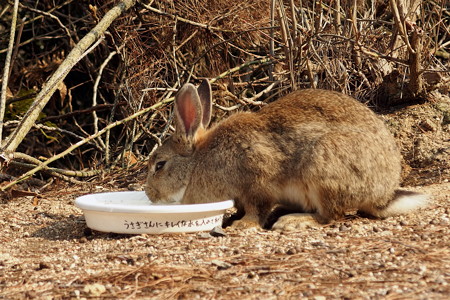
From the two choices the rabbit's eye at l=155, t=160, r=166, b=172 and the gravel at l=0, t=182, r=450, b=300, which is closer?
the gravel at l=0, t=182, r=450, b=300

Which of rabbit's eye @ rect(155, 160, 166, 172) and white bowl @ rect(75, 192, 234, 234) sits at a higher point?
rabbit's eye @ rect(155, 160, 166, 172)

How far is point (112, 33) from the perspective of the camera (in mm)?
7652

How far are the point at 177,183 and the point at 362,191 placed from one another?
138 cm

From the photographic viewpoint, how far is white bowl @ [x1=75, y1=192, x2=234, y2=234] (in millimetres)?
4426

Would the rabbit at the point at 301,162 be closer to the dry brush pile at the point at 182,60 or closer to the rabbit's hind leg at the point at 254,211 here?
the rabbit's hind leg at the point at 254,211

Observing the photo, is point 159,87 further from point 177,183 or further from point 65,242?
point 65,242

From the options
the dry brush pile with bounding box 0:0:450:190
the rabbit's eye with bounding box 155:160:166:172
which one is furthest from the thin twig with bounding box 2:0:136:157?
the rabbit's eye with bounding box 155:160:166:172

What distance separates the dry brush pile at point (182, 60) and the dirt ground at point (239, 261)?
1598 mm

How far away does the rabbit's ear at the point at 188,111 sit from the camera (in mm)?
5102

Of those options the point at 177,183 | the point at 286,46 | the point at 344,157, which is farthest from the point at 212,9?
the point at 344,157

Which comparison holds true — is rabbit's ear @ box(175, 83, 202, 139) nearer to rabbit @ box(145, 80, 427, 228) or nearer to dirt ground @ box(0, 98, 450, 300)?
rabbit @ box(145, 80, 427, 228)

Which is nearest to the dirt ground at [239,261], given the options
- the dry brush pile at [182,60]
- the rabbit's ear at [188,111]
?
the rabbit's ear at [188,111]

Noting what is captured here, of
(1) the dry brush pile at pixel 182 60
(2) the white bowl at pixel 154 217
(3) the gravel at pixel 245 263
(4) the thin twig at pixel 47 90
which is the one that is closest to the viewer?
(3) the gravel at pixel 245 263

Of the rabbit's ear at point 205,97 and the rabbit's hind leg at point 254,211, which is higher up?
the rabbit's ear at point 205,97
